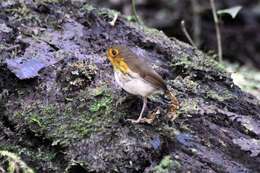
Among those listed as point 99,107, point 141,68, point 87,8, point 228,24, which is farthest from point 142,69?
point 228,24

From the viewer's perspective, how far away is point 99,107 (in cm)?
323

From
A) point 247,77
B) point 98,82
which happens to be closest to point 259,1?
point 247,77

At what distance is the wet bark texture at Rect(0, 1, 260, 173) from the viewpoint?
2.86 m

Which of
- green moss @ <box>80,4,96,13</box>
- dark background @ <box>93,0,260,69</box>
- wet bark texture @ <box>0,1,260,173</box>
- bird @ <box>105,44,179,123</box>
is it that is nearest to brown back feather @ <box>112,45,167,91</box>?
bird @ <box>105,44,179,123</box>

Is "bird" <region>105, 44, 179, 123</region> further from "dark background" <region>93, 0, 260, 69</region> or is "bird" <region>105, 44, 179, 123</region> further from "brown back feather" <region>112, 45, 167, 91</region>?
"dark background" <region>93, 0, 260, 69</region>

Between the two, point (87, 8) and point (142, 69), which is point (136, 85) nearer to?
point (142, 69)

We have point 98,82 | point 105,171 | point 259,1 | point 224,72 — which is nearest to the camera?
point 105,171

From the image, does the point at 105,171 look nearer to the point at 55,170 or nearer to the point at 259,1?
the point at 55,170

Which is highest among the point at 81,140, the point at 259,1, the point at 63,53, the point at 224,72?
the point at 259,1

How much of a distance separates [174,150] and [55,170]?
49.3 inches

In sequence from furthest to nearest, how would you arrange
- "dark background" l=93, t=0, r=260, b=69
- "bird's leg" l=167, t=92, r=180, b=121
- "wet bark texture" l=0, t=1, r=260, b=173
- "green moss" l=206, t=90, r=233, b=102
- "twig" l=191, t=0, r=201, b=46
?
"dark background" l=93, t=0, r=260, b=69, "twig" l=191, t=0, r=201, b=46, "green moss" l=206, t=90, r=233, b=102, "bird's leg" l=167, t=92, r=180, b=121, "wet bark texture" l=0, t=1, r=260, b=173

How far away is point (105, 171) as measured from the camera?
268 cm

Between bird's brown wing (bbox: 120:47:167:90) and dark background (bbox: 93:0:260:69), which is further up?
dark background (bbox: 93:0:260:69)

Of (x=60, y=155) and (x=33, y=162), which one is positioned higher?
(x=60, y=155)
